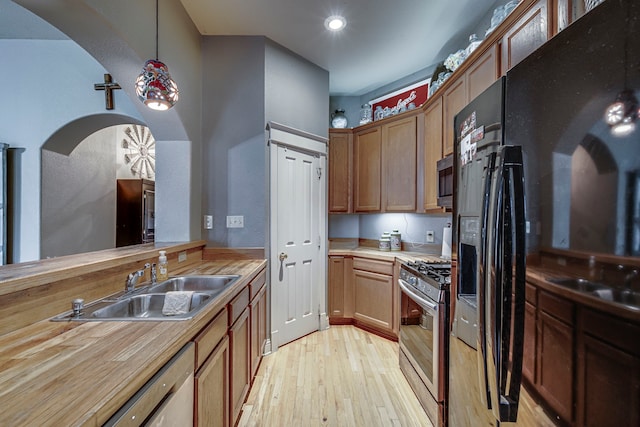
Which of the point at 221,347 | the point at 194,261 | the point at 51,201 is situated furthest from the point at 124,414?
the point at 51,201

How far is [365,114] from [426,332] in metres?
2.74

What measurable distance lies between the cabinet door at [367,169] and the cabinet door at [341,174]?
0.08 meters

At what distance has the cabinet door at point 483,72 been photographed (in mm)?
1706

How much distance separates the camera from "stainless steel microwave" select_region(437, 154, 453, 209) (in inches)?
86.6

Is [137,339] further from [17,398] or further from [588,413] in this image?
[588,413]

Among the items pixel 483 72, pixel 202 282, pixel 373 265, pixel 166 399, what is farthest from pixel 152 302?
pixel 483 72

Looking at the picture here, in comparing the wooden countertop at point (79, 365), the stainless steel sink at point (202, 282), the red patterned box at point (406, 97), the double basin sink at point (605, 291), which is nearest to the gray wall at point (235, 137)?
the stainless steel sink at point (202, 282)

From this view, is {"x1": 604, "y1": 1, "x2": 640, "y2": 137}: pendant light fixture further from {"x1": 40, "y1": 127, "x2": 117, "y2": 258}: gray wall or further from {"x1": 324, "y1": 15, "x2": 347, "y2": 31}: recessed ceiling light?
{"x1": 40, "y1": 127, "x2": 117, "y2": 258}: gray wall

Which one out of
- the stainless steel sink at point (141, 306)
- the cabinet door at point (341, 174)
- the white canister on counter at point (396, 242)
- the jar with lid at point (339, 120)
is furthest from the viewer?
the jar with lid at point (339, 120)

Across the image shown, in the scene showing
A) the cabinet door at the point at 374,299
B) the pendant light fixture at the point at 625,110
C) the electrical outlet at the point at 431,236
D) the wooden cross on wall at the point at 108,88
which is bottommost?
the cabinet door at the point at 374,299

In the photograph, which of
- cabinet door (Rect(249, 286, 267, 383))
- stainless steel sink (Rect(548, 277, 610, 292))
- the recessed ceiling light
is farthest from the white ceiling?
stainless steel sink (Rect(548, 277, 610, 292))

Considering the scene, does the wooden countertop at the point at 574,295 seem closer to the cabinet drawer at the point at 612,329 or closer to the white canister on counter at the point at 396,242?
the cabinet drawer at the point at 612,329

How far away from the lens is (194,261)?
7.83ft

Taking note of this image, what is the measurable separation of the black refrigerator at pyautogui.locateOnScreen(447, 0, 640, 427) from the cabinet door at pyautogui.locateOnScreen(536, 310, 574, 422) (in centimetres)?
2
